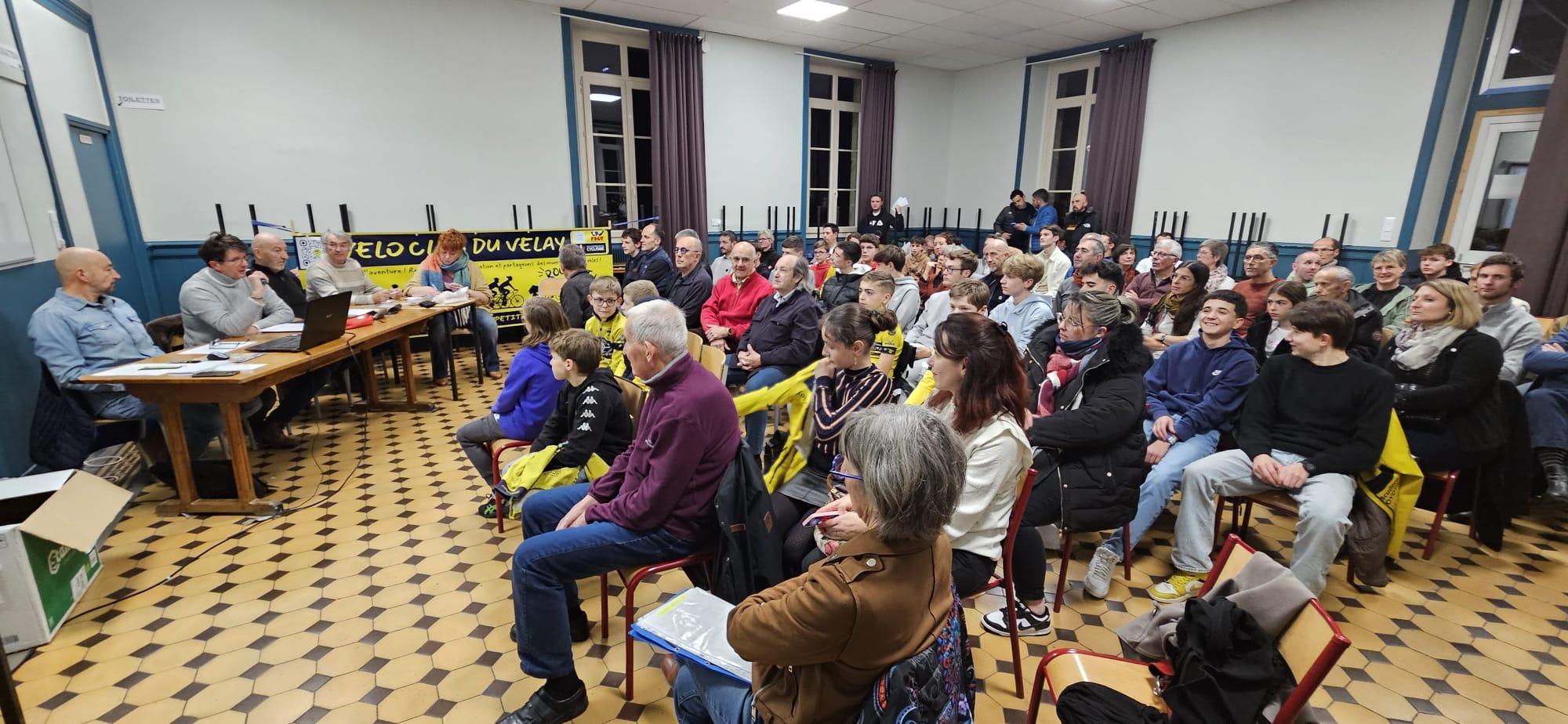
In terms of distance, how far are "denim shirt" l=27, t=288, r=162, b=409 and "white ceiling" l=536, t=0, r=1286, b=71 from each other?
5035 millimetres

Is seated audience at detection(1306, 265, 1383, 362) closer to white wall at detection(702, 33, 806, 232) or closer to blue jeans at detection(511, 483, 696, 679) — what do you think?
blue jeans at detection(511, 483, 696, 679)

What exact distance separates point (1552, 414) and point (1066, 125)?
6.64 metres

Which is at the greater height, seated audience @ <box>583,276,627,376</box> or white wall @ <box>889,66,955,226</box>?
white wall @ <box>889,66,955,226</box>

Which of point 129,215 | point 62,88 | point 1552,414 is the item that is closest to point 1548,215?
point 1552,414

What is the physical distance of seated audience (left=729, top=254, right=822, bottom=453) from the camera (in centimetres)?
373

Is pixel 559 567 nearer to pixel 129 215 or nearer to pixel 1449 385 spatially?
pixel 1449 385

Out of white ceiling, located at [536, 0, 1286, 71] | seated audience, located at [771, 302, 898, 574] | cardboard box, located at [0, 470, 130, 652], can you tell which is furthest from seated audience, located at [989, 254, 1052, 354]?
cardboard box, located at [0, 470, 130, 652]

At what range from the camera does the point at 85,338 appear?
9.98ft

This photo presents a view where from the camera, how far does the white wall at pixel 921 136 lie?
9500mm

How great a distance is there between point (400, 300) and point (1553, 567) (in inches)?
275

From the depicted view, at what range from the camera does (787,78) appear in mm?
8391

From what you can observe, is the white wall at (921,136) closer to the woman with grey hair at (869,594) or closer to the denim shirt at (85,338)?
the denim shirt at (85,338)

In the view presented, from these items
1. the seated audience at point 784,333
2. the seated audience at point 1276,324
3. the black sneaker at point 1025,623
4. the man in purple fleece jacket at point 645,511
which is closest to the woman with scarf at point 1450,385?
the seated audience at point 1276,324

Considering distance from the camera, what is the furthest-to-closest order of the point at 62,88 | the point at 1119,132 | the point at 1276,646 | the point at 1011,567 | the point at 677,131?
the point at 1119,132, the point at 677,131, the point at 62,88, the point at 1011,567, the point at 1276,646
